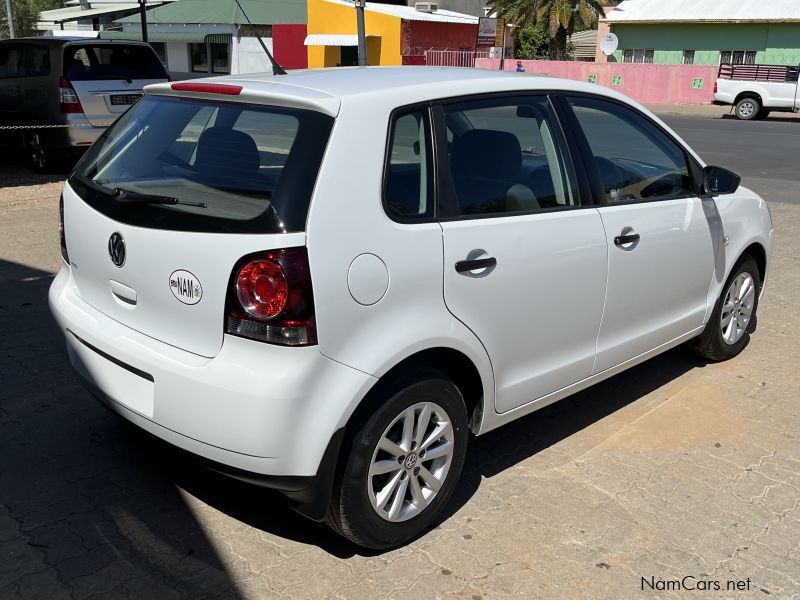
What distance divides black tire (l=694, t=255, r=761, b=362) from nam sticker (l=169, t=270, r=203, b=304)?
335cm

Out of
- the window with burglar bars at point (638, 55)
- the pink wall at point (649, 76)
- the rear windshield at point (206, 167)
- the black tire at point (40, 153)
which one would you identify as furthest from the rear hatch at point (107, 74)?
the window with burglar bars at point (638, 55)

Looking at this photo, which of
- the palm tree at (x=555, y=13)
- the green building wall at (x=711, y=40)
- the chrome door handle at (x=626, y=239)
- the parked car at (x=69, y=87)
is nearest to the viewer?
the chrome door handle at (x=626, y=239)

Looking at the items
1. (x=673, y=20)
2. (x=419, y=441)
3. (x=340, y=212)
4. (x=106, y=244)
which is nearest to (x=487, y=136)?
(x=340, y=212)

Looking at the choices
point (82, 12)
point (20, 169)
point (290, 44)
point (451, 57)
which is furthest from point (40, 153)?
point (82, 12)

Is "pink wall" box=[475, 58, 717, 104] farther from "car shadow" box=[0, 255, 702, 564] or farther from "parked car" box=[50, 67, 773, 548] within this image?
"parked car" box=[50, 67, 773, 548]

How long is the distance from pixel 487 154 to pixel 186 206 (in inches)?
51.7

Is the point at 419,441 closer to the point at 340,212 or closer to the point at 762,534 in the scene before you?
the point at 340,212

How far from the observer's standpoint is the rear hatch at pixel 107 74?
35.3ft

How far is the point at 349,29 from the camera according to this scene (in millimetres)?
35844

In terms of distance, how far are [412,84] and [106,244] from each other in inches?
53.4

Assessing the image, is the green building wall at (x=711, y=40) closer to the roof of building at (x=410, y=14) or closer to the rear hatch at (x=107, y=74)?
the roof of building at (x=410, y=14)

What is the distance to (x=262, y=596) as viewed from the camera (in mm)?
2900

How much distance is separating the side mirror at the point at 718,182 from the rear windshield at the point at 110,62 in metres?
8.87

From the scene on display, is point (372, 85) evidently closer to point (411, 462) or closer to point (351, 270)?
point (351, 270)
